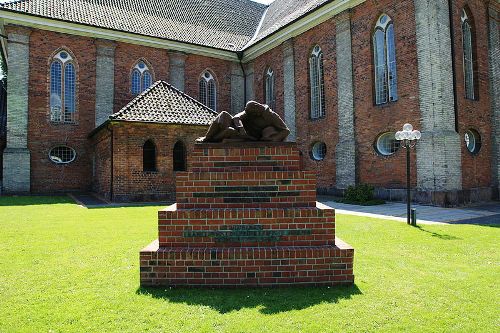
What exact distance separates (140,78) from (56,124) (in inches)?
231

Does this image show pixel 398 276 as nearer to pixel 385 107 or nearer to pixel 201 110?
pixel 385 107

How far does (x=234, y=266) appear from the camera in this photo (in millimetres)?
4148

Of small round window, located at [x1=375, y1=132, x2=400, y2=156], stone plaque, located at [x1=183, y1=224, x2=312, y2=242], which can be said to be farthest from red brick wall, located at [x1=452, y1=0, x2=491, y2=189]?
stone plaque, located at [x1=183, y1=224, x2=312, y2=242]

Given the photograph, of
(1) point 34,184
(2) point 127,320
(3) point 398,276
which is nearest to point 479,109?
(3) point 398,276

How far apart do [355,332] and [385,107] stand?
14.2m

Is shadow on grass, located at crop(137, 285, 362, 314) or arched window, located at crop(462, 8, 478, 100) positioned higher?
arched window, located at crop(462, 8, 478, 100)

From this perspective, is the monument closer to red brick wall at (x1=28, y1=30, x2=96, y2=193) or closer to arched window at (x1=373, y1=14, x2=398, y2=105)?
arched window at (x1=373, y1=14, x2=398, y2=105)

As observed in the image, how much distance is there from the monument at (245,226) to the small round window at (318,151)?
15014 millimetres

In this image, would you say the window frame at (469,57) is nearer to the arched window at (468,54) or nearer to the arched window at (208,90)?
the arched window at (468,54)

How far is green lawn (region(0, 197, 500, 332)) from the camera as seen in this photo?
3.15 metres

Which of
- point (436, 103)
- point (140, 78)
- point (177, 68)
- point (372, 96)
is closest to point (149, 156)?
point (140, 78)

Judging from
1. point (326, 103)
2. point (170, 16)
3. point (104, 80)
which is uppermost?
point (170, 16)

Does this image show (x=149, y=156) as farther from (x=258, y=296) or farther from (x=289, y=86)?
(x=258, y=296)

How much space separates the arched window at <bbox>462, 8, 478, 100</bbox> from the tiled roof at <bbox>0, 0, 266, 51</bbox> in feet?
48.5
